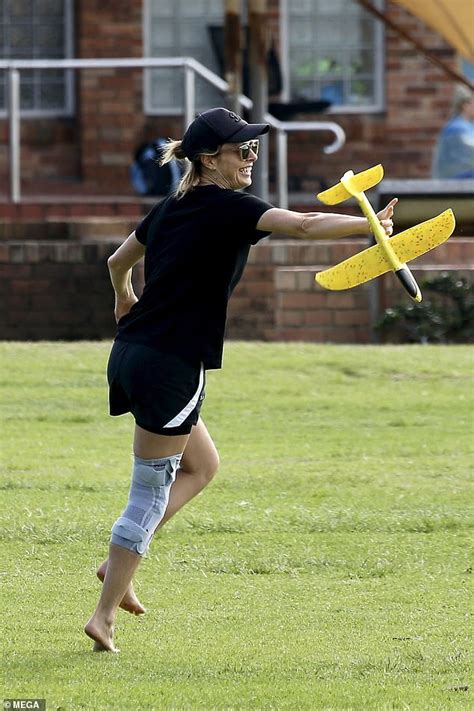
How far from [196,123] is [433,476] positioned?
392cm

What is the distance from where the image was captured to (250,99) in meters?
15.5

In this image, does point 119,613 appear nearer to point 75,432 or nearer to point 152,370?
point 152,370

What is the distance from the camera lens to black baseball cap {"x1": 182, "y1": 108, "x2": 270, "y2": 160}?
482cm

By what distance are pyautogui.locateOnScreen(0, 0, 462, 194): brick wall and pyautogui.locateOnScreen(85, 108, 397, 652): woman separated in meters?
12.7

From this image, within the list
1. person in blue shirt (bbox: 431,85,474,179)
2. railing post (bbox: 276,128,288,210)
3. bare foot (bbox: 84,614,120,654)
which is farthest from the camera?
person in blue shirt (bbox: 431,85,474,179)

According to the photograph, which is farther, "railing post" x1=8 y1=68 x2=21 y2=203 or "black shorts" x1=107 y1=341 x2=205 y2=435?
"railing post" x1=8 y1=68 x2=21 y2=203

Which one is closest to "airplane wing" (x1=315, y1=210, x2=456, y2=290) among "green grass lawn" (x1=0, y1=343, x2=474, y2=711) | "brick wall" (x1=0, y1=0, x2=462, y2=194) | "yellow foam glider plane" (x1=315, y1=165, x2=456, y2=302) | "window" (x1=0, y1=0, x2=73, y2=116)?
"yellow foam glider plane" (x1=315, y1=165, x2=456, y2=302)

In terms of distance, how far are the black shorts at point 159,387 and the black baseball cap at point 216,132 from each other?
0.62 meters

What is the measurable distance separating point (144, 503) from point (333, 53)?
46.6ft

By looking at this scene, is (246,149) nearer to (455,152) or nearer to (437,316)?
(437,316)

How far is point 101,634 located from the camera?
4.80m

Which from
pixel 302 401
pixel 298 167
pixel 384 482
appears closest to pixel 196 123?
pixel 384 482

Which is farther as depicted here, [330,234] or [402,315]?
[402,315]

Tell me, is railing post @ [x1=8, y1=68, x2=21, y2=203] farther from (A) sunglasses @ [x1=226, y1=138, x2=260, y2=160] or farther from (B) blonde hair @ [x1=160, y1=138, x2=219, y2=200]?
(A) sunglasses @ [x1=226, y1=138, x2=260, y2=160]
